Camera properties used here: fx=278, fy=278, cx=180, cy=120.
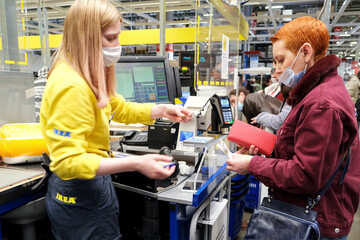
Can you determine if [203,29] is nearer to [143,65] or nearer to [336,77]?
[143,65]

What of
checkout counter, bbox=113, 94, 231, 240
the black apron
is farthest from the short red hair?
the black apron

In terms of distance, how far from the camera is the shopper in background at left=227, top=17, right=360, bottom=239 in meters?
1.08

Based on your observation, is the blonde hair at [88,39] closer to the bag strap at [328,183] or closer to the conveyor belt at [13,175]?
the conveyor belt at [13,175]

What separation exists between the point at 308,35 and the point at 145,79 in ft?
4.80

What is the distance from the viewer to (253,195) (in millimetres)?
3600

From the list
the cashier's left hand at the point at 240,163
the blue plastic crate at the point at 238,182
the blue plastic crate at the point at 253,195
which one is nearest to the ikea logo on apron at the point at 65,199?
the cashier's left hand at the point at 240,163

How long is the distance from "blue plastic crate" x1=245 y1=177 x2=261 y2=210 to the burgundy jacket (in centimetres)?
220

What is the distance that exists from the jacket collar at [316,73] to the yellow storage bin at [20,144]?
1429mm

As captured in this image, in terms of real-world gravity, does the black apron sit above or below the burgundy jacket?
below

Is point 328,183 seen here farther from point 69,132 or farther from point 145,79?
point 145,79

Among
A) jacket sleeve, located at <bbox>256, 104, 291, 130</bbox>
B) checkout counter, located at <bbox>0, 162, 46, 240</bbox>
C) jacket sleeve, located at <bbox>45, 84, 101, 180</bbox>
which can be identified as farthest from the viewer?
jacket sleeve, located at <bbox>256, 104, 291, 130</bbox>

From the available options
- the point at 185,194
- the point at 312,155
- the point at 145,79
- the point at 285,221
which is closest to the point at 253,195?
the point at 145,79

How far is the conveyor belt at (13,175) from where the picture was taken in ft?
4.46

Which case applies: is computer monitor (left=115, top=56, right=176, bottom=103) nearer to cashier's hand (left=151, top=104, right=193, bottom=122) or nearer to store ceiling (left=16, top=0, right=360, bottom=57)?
cashier's hand (left=151, top=104, right=193, bottom=122)
